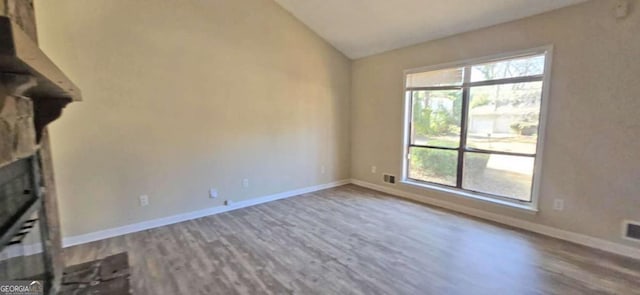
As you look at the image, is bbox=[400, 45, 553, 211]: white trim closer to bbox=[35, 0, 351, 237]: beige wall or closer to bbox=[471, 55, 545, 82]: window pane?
bbox=[471, 55, 545, 82]: window pane

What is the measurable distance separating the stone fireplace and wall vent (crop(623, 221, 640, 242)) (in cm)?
437

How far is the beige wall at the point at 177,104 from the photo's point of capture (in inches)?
117

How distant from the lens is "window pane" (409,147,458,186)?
4.22 meters

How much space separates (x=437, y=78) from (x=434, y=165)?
52.8 inches

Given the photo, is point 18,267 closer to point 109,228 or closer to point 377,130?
point 109,228

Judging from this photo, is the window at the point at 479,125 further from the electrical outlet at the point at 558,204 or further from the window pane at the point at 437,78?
the electrical outlet at the point at 558,204

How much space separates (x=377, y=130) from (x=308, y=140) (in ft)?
4.15

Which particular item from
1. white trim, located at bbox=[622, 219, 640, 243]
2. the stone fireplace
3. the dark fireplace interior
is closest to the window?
white trim, located at bbox=[622, 219, 640, 243]

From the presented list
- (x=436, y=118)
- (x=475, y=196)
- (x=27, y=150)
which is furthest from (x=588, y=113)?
(x=27, y=150)

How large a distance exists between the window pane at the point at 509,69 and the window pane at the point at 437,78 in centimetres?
22

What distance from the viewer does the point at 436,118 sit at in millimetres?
4383

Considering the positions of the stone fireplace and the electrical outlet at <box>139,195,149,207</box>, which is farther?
the electrical outlet at <box>139,195,149,207</box>

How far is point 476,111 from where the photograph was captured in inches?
151

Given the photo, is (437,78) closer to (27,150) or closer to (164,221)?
(164,221)
